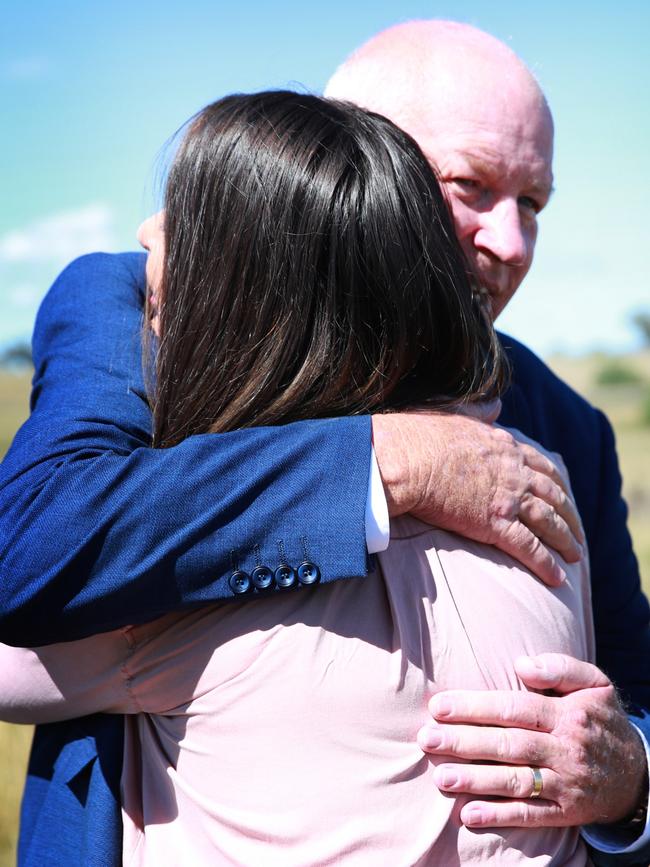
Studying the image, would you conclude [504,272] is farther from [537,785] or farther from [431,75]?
[537,785]

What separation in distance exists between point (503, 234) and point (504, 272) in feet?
0.42

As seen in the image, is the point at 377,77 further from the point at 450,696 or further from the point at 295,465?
the point at 450,696

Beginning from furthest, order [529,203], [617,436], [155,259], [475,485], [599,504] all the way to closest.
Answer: [617,436] → [599,504] → [529,203] → [155,259] → [475,485]

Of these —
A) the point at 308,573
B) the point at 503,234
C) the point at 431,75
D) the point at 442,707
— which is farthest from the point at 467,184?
the point at 442,707

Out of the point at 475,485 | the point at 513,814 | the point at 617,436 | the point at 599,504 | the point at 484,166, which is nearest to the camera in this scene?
the point at 513,814

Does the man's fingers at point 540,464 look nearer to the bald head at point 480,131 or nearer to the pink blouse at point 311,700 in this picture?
the pink blouse at point 311,700

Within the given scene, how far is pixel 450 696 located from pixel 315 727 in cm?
26

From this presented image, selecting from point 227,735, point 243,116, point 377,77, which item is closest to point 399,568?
point 227,735

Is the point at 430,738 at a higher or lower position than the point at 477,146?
lower

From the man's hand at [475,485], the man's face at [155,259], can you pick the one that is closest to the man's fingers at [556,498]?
the man's hand at [475,485]

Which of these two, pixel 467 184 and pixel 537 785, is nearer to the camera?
pixel 537 785

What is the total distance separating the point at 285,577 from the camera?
1736 millimetres

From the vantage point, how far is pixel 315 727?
1.73m

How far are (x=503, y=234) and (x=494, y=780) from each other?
1.40 metres
